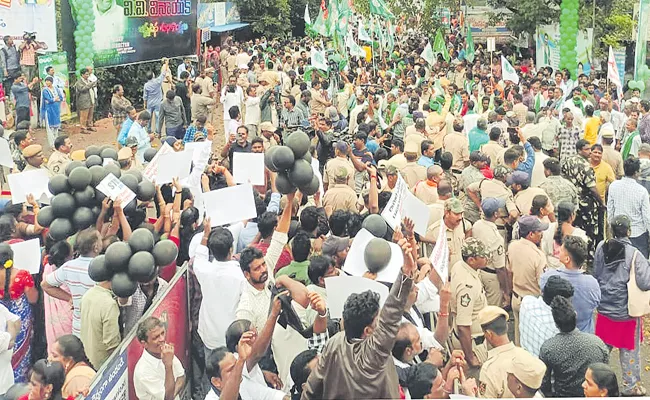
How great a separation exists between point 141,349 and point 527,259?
309 centimetres

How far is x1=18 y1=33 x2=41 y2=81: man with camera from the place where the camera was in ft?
52.0

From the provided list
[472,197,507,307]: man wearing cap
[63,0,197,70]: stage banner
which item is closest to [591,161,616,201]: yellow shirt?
[472,197,507,307]: man wearing cap

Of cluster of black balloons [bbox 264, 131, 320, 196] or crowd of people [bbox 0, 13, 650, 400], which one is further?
cluster of black balloons [bbox 264, 131, 320, 196]

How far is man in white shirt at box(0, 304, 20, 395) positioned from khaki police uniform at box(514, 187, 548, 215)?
4515 millimetres

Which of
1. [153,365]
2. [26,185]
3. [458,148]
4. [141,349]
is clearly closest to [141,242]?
[141,349]

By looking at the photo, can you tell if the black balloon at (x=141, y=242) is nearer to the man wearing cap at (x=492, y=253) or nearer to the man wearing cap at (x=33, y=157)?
the man wearing cap at (x=492, y=253)

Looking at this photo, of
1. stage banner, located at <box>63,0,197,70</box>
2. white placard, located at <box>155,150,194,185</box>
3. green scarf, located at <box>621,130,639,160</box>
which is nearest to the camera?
white placard, located at <box>155,150,194,185</box>

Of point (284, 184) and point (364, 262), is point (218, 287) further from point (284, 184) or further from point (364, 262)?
point (364, 262)

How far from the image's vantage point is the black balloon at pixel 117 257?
465 centimetres

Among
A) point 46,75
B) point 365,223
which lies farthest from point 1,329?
point 46,75

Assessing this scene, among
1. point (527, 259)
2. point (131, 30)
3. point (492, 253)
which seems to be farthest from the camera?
point (131, 30)

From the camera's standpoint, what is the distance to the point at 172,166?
22.5 feet

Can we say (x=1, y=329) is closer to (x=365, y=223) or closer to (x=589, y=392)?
(x=365, y=223)

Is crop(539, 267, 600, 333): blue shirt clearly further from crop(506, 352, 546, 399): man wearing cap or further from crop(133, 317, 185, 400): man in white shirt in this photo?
Result: crop(133, 317, 185, 400): man in white shirt
